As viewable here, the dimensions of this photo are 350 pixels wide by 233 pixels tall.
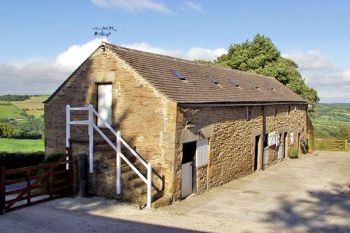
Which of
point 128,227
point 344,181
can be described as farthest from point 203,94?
point 344,181

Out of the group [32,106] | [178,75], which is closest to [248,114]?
[178,75]

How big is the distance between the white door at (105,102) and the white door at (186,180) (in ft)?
11.6

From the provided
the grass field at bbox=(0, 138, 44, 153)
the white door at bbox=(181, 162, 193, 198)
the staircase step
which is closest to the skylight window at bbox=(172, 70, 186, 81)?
the white door at bbox=(181, 162, 193, 198)

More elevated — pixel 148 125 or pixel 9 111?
pixel 9 111

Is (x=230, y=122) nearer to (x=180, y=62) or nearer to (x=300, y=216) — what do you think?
(x=180, y=62)

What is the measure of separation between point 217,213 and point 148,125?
4072 millimetres

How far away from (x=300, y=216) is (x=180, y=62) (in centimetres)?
983

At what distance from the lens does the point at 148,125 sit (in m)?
14.6

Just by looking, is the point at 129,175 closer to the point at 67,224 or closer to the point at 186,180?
the point at 186,180

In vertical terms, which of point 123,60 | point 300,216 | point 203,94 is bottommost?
point 300,216

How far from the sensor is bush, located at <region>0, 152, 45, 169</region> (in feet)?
72.0

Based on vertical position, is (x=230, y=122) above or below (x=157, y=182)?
above

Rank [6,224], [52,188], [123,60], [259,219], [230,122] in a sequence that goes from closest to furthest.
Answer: [6,224]
[259,219]
[52,188]
[123,60]
[230,122]

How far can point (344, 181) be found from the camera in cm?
1942
